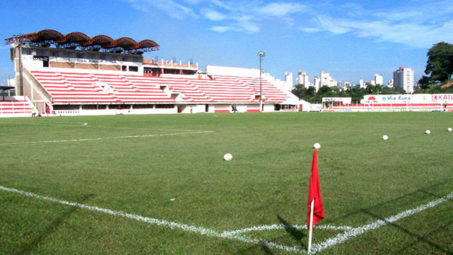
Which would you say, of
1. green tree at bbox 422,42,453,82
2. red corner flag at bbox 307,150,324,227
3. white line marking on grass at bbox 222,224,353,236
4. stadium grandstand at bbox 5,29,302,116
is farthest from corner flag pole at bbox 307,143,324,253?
green tree at bbox 422,42,453,82

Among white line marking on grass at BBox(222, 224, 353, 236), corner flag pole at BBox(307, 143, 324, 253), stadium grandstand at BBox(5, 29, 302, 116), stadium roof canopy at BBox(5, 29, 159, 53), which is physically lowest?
white line marking on grass at BBox(222, 224, 353, 236)

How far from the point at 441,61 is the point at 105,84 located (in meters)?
95.1

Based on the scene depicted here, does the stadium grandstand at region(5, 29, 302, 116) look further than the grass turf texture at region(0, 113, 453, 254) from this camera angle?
Yes

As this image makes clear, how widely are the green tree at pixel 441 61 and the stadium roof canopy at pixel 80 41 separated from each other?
8112cm

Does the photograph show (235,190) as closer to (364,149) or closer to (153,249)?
(153,249)

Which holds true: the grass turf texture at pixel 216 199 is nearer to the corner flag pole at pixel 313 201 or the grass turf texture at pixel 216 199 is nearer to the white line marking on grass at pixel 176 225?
the white line marking on grass at pixel 176 225

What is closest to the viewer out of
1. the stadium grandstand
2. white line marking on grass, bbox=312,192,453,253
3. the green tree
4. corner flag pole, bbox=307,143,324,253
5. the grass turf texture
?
corner flag pole, bbox=307,143,324,253

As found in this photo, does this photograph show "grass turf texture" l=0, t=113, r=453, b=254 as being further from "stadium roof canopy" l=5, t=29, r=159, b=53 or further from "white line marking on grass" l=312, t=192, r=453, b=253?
"stadium roof canopy" l=5, t=29, r=159, b=53

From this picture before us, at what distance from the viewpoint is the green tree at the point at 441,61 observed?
111062 mm

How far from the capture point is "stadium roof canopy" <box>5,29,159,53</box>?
70.4 m

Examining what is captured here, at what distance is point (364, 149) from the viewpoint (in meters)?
12.3

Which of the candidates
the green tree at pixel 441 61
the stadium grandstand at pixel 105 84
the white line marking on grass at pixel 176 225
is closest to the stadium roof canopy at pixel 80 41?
the stadium grandstand at pixel 105 84

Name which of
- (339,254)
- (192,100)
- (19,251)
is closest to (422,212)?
(339,254)

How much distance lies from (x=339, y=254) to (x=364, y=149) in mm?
9113
